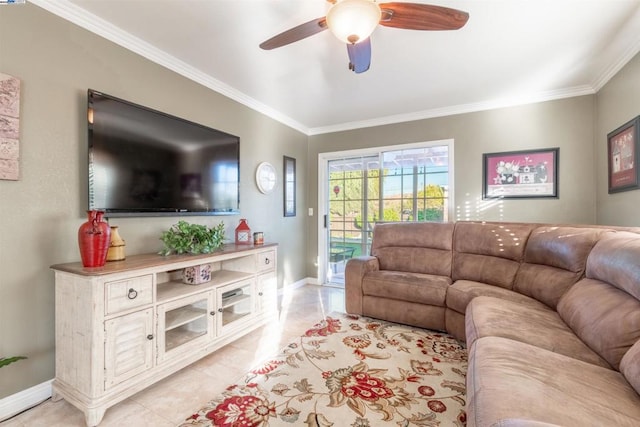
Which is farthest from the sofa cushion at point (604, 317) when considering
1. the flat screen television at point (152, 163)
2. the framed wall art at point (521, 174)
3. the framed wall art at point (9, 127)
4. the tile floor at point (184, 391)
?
the framed wall art at point (9, 127)

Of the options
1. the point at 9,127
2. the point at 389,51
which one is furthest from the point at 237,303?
the point at 389,51

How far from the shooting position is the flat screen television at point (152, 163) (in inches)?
71.5

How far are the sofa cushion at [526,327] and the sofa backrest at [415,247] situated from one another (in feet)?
2.90

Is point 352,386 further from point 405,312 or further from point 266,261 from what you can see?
point 266,261

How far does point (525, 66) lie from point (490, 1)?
1.12 metres

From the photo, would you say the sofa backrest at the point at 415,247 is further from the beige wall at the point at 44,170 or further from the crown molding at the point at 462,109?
the beige wall at the point at 44,170

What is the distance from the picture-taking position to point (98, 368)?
146 cm

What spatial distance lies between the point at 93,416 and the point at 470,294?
8.51 feet

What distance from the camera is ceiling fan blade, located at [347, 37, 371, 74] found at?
64.4 inches

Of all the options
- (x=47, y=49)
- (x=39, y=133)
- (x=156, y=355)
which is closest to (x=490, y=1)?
(x=47, y=49)

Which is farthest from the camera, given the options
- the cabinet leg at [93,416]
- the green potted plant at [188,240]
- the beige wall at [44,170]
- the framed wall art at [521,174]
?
the framed wall art at [521,174]

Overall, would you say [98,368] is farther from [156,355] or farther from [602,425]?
[602,425]

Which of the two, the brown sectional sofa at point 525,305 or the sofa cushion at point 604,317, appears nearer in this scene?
the brown sectional sofa at point 525,305

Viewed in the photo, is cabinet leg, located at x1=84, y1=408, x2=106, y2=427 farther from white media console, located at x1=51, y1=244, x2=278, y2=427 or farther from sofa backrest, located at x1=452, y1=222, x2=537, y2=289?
sofa backrest, located at x1=452, y1=222, x2=537, y2=289
